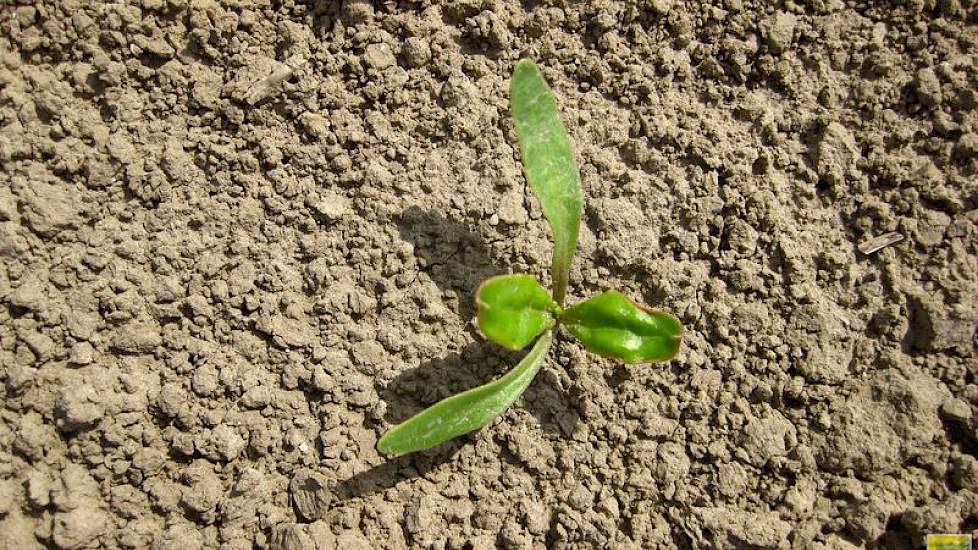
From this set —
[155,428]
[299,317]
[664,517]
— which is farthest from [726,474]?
[155,428]

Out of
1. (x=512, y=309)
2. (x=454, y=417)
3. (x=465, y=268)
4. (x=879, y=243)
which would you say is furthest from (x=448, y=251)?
(x=879, y=243)

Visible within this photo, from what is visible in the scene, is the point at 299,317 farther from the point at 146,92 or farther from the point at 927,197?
the point at 927,197

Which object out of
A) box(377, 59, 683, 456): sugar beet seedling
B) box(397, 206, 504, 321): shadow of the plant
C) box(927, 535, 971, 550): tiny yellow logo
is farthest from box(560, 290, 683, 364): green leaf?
box(927, 535, 971, 550): tiny yellow logo

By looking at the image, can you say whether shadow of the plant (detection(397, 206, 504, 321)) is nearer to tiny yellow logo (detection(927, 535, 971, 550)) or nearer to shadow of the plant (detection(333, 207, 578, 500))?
shadow of the plant (detection(333, 207, 578, 500))

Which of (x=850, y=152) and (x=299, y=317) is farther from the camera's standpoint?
(x=850, y=152)

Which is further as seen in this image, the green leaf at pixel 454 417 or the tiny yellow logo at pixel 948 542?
the tiny yellow logo at pixel 948 542

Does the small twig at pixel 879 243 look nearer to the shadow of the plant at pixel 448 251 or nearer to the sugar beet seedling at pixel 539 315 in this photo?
the sugar beet seedling at pixel 539 315

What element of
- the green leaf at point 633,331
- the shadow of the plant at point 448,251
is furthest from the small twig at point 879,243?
the shadow of the plant at point 448,251
